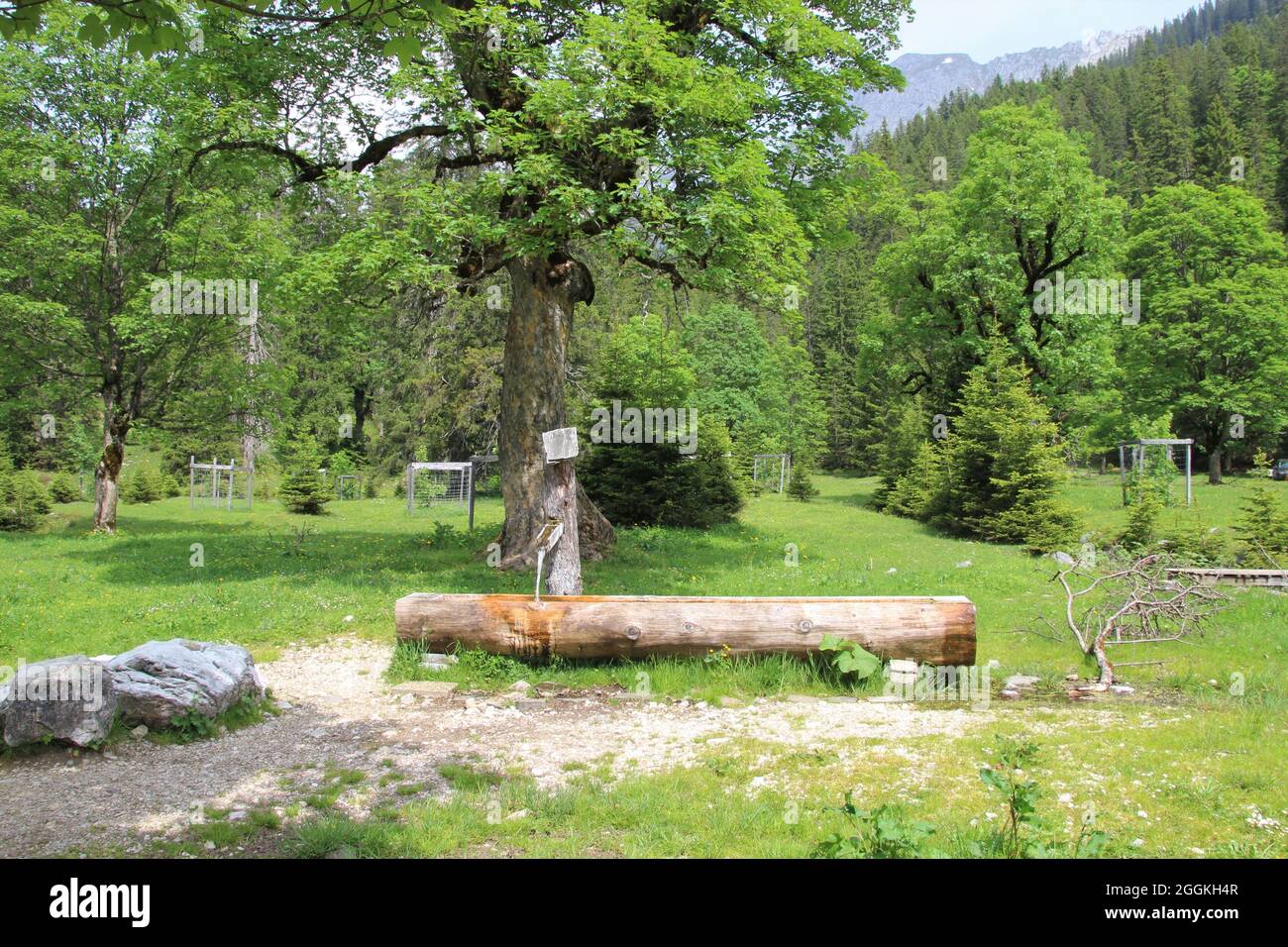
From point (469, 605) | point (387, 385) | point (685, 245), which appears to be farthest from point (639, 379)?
point (387, 385)

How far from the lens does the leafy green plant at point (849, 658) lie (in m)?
8.56

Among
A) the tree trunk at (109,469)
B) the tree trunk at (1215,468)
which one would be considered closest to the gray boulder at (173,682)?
the tree trunk at (109,469)

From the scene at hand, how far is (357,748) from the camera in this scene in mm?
7004

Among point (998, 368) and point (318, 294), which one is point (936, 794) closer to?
point (318, 294)

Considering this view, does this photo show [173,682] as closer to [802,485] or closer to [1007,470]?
[1007,470]

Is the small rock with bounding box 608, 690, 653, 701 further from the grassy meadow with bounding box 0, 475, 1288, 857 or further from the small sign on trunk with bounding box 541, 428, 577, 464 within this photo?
the small sign on trunk with bounding box 541, 428, 577, 464

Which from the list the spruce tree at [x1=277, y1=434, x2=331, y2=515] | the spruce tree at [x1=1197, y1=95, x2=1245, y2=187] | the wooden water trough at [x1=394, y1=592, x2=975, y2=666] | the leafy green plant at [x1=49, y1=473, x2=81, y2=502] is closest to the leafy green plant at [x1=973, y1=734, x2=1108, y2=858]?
the wooden water trough at [x1=394, y1=592, x2=975, y2=666]

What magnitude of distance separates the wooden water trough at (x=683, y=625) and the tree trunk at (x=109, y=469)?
53.7 ft

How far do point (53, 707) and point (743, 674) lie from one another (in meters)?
6.03

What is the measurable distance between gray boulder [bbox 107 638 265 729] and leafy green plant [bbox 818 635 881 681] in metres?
5.66

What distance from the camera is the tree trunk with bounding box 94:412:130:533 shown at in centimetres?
2152

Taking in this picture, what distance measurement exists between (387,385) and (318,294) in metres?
31.7

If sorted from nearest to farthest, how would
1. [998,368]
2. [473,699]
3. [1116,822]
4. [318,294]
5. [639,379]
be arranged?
[1116,822], [473,699], [318,294], [639,379], [998,368]

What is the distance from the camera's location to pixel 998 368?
24.2m
